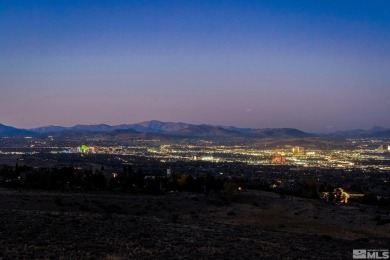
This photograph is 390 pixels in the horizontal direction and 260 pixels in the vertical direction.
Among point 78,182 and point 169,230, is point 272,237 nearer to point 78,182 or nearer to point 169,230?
point 169,230

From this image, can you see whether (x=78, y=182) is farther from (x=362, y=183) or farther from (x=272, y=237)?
(x=362, y=183)

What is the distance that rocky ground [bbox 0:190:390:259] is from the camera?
19.1m

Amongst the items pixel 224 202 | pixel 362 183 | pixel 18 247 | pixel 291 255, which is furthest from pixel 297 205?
pixel 362 183

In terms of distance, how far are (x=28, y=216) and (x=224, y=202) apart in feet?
87.4

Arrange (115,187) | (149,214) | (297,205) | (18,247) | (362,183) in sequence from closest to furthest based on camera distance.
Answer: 1. (18,247)
2. (149,214)
3. (297,205)
4. (115,187)
5. (362,183)

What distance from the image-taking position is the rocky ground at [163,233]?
62.8 feet

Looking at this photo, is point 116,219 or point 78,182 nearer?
point 116,219

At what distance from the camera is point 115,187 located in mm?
56812

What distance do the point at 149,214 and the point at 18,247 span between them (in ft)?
65.6

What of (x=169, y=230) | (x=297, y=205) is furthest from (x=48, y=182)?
(x=169, y=230)

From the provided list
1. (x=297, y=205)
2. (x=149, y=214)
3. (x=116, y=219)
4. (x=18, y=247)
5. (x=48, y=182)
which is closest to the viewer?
(x=18, y=247)

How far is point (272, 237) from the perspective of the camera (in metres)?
25.8

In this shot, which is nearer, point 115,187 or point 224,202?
point 224,202

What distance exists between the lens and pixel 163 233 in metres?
24.1
